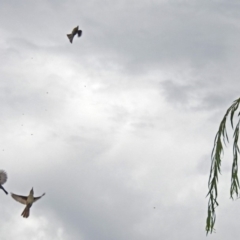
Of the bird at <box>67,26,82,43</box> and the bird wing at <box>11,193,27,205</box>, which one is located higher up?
the bird at <box>67,26,82,43</box>

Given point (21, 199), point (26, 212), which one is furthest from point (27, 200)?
point (26, 212)

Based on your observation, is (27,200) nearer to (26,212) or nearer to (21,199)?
(21,199)

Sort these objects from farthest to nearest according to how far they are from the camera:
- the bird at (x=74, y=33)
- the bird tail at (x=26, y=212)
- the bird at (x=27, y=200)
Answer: the bird at (x=74, y=33), the bird at (x=27, y=200), the bird tail at (x=26, y=212)

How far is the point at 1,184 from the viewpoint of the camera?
34719 mm

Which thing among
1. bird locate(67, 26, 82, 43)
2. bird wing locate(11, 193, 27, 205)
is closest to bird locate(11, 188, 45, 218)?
bird wing locate(11, 193, 27, 205)

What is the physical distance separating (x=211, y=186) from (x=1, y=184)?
91.0 feet

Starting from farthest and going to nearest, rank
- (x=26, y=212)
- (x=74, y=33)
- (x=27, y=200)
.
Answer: (x=74, y=33)
(x=27, y=200)
(x=26, y=212)

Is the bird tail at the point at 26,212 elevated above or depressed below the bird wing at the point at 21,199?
below

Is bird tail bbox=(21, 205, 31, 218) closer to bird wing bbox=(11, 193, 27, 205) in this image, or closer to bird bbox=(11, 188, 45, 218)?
bird bbox=(11, 188, 45, 218)

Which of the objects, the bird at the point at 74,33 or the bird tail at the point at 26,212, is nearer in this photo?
the bird tail at the point at 26,212

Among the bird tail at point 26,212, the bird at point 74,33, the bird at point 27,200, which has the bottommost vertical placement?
the bird tail at point 26,212

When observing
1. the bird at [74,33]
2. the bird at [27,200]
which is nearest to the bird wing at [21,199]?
the bird at [27,200]

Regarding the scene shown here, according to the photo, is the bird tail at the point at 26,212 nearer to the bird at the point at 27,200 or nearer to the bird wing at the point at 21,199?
the bird at the point at 27,200

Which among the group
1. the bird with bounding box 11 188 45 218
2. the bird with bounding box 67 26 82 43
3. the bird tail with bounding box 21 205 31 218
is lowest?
the bird tail with bounding box 21 205 31 218
